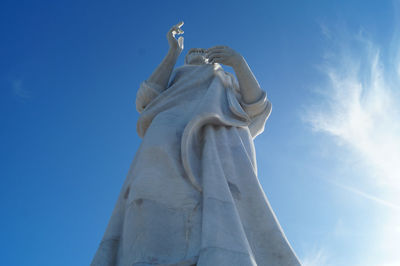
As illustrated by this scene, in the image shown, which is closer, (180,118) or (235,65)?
(180,118)

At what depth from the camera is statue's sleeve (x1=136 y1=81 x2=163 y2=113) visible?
23.5ft

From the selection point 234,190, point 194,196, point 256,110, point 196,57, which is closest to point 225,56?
point 256,110

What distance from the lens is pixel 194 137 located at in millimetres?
5559

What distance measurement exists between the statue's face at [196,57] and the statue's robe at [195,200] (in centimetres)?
209

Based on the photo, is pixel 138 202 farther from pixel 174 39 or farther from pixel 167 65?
pixel 174 39

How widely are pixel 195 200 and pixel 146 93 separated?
10.3 feet

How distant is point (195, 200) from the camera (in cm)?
471

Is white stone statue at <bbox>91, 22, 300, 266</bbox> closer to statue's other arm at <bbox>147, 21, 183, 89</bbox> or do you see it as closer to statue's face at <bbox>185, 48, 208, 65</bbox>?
statue's other arm at <bbox>147, 21, 183, 89</bbox>

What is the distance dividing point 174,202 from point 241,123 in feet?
6.88

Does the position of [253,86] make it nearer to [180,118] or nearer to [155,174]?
[180,118]

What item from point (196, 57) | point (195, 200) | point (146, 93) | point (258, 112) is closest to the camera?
point (195, 200)

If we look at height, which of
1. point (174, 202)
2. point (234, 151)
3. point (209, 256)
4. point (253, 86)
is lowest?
point (209, 256)

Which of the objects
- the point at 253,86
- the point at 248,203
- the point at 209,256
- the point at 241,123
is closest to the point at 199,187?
the point at 248,203

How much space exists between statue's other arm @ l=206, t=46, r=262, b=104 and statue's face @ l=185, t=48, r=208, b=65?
135 cm
